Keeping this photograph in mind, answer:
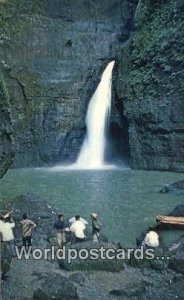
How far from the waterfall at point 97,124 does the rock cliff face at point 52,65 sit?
698mm

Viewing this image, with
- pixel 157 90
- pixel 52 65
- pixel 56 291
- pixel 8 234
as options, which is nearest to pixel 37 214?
pixel 8 234

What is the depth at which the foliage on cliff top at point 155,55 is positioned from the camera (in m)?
37.8

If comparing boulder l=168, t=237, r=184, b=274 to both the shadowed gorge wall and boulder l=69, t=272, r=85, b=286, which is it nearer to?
boulder l=69, t=272, r=85, b=286

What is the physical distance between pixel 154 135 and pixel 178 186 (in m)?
10.7

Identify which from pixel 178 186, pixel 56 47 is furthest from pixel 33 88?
pixel 178 186

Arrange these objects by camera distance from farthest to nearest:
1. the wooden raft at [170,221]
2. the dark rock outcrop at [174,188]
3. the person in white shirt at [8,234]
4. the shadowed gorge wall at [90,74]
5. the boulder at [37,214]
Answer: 1. the shadowed gorge wall at [90,74]
2. the dark rock outcrop at [174,188]
3. the wooden raft at [170,221]
4. the boulder at [37,214]
5. the person in white shirt at [8,234]

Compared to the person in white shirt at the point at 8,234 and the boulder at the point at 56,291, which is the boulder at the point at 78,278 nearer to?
the boulder at the point at 56,291

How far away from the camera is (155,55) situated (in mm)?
Result: 39375

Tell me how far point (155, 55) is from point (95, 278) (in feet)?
96.2

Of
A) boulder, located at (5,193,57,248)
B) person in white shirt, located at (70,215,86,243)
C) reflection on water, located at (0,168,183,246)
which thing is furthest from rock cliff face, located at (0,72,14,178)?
person in white shirt, located at (70,215,86,243)

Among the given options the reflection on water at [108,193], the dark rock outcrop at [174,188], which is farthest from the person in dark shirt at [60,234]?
the dark rock outcrop at [174,188]

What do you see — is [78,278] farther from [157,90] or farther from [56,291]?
[157,90]

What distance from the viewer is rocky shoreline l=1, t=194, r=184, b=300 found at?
1166 centimetres

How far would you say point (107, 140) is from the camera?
4394cm
